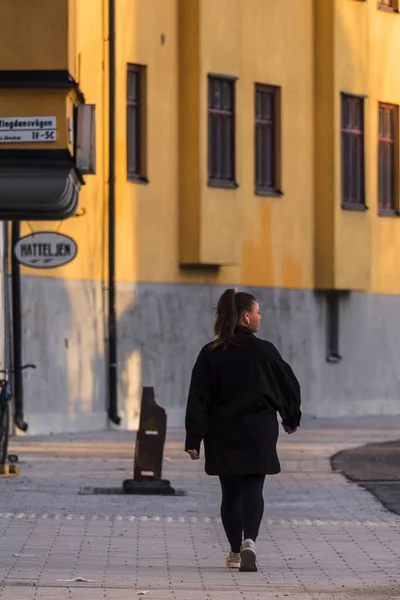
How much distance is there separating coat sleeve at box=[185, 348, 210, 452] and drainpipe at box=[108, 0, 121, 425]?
763 inches

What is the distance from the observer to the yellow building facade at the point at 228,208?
30.6 meters

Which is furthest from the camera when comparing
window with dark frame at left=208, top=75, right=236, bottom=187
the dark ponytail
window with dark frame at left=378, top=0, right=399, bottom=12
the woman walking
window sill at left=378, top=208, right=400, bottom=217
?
window with dark frame at left=378, top=0, right=399, bottom=12

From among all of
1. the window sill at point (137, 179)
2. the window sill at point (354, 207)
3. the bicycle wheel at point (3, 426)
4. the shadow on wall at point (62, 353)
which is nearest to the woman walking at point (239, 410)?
the bicycle wheel at point (3, 426)

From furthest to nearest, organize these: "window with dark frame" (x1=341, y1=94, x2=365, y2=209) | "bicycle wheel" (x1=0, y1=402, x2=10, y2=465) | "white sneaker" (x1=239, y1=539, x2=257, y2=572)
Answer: "window with dark frame" (x1=341, y1=94, x2=365, y2=209), "bicycle wheel" (x1=0, y1=402, x2=10, y2=465), "white sneaker" (x1=239, y1=539, x2=257, y2=572)

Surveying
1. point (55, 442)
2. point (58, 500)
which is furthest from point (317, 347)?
point (58, 500)

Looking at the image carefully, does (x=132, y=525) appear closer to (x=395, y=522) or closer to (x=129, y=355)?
(x=395, y=522)

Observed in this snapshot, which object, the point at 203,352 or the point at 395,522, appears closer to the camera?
the point at 203,352

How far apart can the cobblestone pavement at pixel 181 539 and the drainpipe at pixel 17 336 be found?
5.83 meters

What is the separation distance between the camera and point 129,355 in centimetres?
3153

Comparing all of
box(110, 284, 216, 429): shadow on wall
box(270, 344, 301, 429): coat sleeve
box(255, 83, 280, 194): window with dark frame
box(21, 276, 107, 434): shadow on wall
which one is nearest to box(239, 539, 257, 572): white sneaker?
box(270, 344, 301, 429): coat sleeve

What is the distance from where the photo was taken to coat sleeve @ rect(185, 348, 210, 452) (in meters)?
11.5

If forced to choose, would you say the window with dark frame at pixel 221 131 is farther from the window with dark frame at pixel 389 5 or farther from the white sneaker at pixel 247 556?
the white sneaker at pixel 247 556

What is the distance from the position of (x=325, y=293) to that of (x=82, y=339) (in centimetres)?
712

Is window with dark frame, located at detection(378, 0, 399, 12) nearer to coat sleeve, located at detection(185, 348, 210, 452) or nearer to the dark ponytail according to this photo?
the dark ponytail
